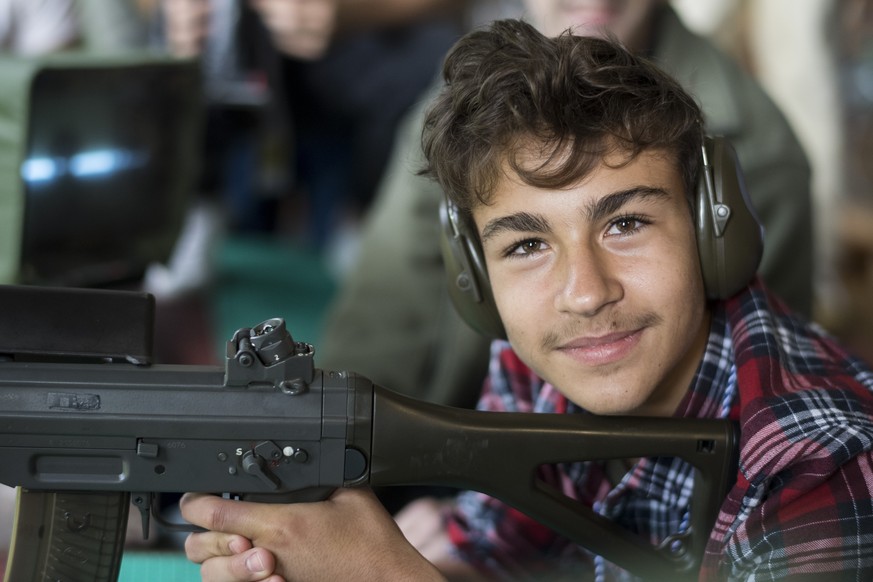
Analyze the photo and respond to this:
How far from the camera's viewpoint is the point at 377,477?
951 mm

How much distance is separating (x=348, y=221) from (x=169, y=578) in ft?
→ 8.31

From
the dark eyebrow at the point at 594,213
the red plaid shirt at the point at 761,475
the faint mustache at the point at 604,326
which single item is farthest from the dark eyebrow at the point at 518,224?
the red plaid shirt at the point at 761,475

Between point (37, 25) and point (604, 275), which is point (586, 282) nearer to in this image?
point (604, 275)

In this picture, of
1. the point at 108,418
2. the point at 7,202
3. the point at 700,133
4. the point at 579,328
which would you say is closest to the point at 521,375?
the point at 579,328

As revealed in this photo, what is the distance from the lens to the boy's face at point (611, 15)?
6.07 ft

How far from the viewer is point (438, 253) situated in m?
2.01

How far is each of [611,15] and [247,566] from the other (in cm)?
127

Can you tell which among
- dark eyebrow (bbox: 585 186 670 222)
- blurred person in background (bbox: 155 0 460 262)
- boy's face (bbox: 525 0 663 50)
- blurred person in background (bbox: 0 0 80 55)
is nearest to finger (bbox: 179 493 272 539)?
dark eyebrow (bbox: 585 186 670 222)

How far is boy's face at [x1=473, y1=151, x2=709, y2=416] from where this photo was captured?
101 centimetres

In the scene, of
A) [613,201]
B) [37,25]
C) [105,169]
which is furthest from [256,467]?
[37,25]

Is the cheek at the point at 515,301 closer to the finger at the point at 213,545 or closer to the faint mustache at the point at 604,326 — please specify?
the faint mustache at the point at 604,326

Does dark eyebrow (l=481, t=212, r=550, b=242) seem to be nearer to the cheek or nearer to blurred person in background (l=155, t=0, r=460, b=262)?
the cheek

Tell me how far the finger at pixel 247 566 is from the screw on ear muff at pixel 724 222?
0.52 meters

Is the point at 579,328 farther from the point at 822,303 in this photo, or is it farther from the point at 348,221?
the point at 348,221
